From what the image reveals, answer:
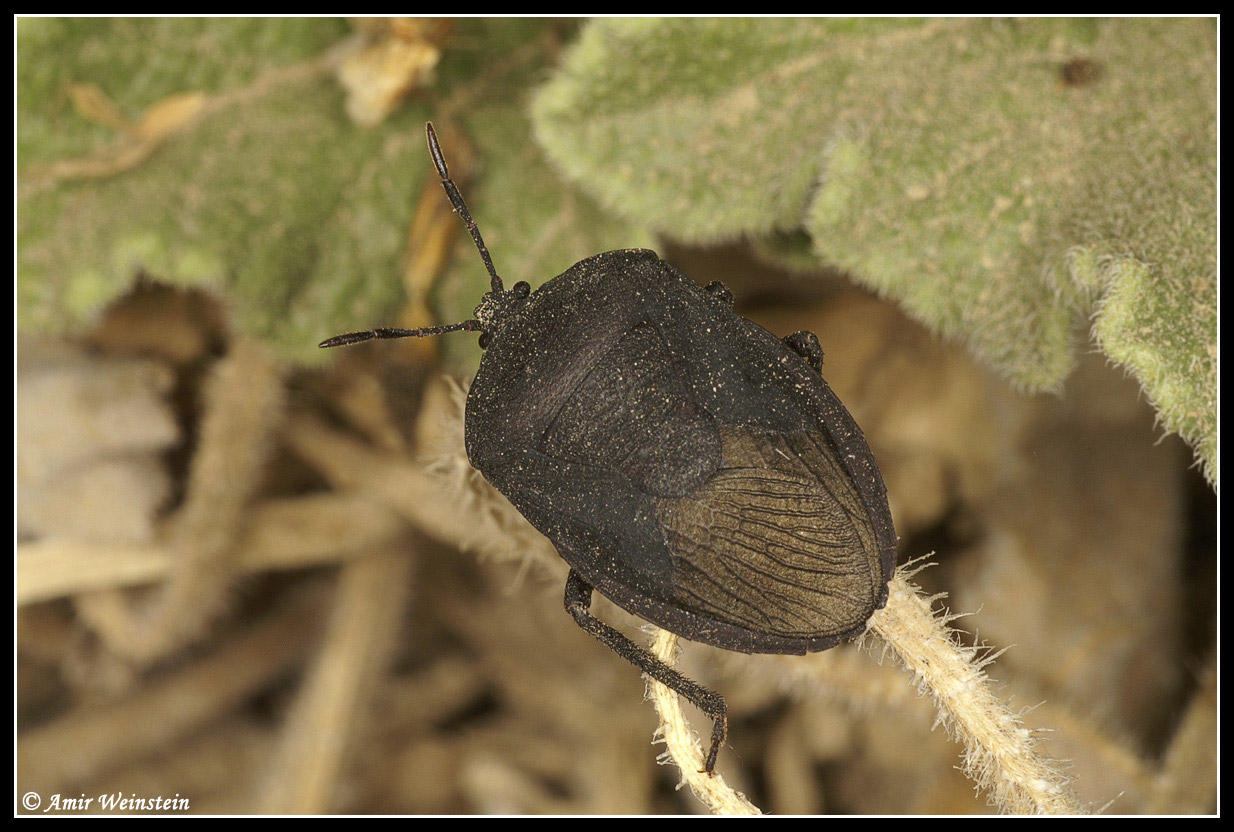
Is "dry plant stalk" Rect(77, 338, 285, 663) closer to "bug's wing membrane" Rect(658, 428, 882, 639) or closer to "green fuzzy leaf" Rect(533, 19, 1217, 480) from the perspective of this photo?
"green fuzzy leaf" Rect(533, 19, 1217, 480)

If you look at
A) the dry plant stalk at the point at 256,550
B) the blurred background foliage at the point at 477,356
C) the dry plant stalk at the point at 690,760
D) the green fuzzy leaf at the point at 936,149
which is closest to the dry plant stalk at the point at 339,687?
the blurred background foliage at the point at 477,356

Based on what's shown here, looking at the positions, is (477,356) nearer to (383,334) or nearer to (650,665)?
(383,334)

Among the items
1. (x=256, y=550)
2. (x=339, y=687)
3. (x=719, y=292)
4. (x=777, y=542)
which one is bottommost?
(x=339, y=687)

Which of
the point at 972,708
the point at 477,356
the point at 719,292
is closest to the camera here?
the point at 972,708

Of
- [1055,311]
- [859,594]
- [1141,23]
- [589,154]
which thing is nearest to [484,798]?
[859,594]

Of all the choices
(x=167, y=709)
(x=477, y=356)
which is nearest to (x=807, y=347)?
(x=477, y=356)

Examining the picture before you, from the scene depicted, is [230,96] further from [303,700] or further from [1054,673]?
[1054,673]

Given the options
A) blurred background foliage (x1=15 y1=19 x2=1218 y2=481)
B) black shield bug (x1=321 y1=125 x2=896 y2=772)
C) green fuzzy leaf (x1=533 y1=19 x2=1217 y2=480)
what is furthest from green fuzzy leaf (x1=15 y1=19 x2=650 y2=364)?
black shield bug (x1=321 y1=125 x2=896 y2=772)
